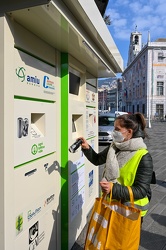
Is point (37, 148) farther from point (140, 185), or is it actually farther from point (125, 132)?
point (140, 185)

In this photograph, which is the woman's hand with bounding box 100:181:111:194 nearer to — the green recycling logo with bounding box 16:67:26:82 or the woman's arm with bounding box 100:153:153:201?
the woman's arm with bounding box 100:153:153:201

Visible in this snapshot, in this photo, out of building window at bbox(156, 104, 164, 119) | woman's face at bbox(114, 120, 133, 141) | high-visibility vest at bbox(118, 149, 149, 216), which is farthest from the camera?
building window at bbox(156, 104, 164, 119)

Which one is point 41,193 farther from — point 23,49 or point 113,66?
point 113,66

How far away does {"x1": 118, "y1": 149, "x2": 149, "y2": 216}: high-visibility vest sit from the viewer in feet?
6.22

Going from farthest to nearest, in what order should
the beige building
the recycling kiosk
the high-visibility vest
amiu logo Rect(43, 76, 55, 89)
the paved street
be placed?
the beige building, the paved street, amiu logo Rect(43, 76, 55, 89), the high-visibility vest, the recycling kiosk

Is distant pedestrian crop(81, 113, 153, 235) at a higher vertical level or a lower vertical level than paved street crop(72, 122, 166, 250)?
higher

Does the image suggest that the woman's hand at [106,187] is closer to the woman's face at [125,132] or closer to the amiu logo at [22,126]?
the woman's face at [125,132]

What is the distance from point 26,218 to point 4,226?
0.35 m

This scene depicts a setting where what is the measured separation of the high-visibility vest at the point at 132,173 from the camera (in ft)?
6.22

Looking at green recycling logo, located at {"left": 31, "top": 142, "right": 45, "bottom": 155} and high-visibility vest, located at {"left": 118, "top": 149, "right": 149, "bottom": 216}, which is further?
green recycling logo, located at {"left": 31, "top": 142, "right": 45, "bottom": 155}

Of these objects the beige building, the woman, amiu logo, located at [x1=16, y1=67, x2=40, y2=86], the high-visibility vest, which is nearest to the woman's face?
the woman

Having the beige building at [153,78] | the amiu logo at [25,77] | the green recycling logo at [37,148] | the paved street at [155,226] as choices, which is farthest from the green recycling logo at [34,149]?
the beige building at [153,78]

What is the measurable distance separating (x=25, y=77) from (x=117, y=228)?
1.27 meters

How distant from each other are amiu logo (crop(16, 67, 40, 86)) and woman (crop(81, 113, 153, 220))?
29.3 inches
